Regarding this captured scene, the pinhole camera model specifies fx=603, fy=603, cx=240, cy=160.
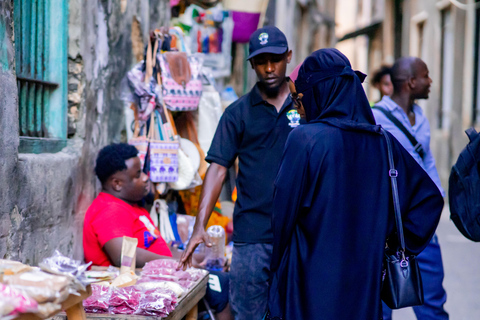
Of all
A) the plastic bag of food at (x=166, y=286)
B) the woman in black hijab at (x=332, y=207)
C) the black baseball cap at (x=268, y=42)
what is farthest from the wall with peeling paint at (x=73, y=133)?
the woman in black hijab at (x=332, y=207)

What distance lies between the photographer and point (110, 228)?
12.5 ft

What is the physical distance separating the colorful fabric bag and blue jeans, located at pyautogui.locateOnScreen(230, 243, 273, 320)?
6.03 feet

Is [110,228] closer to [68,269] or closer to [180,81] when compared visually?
[180,81]

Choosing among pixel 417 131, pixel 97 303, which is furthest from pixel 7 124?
pixel 417 131

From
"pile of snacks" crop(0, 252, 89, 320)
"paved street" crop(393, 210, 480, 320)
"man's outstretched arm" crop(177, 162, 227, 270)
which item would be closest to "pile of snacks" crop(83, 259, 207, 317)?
"man's outstretched arm" crop(177, 162, 227, 270)

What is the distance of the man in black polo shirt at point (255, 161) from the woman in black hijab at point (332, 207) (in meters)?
0.90

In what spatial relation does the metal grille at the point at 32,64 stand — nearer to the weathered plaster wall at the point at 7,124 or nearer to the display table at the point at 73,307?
the weathered plaster wall at the point at 7,124

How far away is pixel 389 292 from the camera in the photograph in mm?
2504

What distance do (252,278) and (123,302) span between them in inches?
29.4

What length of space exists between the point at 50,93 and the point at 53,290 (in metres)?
2.33

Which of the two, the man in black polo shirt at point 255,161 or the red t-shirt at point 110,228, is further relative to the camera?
the red t-shirt at point 110,228

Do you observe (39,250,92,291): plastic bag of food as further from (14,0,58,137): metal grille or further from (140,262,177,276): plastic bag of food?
(14,0,58,137): metal grille

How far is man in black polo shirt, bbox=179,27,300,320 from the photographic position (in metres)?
3.34

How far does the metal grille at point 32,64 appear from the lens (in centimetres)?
355
